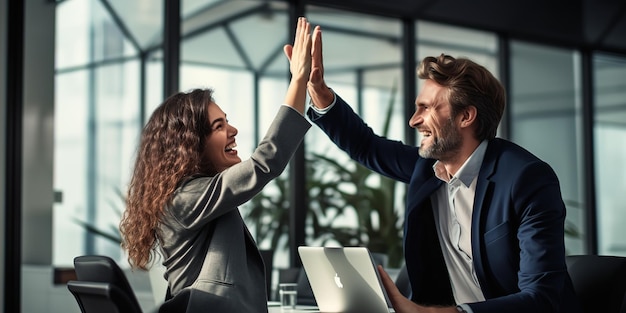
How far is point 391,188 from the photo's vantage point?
6.75 metres

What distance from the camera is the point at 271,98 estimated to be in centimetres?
627

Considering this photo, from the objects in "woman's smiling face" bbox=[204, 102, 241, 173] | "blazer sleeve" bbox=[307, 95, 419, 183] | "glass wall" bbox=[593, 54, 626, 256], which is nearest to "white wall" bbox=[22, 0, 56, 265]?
"blazer sleeve" bbox=[307, 95, 419, 183]

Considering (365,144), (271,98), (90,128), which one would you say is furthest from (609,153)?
(365,144)

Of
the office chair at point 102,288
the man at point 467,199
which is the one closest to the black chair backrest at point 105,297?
the office chair at point 102,288

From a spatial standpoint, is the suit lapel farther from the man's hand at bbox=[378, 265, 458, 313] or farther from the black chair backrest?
the black chair backrest

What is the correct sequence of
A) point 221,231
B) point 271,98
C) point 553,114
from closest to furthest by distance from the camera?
point 221,231 < point 271,98 < point 553,114

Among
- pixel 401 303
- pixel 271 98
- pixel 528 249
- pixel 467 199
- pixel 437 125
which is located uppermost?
pixel 271 98

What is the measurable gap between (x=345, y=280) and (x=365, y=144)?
2.53ft

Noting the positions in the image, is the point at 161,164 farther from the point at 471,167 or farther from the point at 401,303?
the point at 471,167

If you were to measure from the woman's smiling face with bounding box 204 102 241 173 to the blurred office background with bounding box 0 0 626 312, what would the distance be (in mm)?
3161

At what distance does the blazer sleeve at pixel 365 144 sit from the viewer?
2994 mm

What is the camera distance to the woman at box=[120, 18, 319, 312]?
2.30 m

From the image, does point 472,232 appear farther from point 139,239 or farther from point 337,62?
point 337,62

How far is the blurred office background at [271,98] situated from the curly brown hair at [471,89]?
330cm
